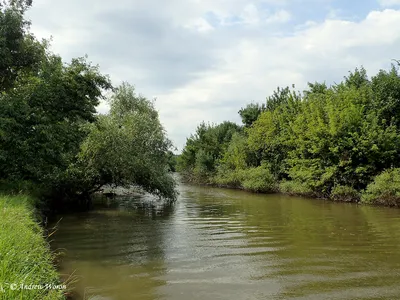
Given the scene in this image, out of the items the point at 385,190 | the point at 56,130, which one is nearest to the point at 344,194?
the point at 385,190

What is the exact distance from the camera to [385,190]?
2234cm

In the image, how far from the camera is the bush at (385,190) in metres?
21.9

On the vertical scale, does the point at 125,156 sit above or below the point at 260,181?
above

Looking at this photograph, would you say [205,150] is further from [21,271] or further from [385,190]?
[21,271]

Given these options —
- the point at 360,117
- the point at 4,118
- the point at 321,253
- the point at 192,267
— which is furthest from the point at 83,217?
the point at 360,117

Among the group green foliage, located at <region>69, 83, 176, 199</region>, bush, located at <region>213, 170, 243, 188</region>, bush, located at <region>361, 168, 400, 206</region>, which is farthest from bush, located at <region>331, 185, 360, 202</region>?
bush, located at <region>213, 170, 243, 188</region>

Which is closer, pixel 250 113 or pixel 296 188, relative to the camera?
pixel 296 188

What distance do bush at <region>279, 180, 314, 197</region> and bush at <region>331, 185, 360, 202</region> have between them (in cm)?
264

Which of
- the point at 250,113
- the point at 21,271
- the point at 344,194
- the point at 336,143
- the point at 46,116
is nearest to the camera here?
the point at 21,271

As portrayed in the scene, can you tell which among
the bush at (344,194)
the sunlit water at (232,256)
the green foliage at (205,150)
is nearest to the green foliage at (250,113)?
the green foliage at (205,150)

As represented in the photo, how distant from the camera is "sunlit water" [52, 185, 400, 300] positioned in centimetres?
794

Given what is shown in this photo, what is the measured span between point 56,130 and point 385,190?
19788mm

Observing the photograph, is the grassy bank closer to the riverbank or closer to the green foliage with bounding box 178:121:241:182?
the riverbank

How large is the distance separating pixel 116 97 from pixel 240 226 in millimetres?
15289
